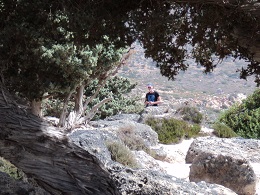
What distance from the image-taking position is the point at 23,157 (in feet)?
11.8

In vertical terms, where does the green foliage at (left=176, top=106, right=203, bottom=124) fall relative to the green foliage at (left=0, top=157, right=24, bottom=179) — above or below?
below

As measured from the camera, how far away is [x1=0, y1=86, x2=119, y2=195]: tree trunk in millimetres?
3533

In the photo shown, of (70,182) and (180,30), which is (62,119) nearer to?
(180,30)

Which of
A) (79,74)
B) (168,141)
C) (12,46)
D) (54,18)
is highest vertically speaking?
(54,18)

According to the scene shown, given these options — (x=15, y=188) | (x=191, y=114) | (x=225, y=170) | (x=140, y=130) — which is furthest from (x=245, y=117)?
(x=15, y=188)

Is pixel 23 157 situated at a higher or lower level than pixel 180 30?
lower

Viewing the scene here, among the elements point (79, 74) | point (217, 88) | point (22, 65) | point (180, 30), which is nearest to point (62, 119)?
point (79, 74)

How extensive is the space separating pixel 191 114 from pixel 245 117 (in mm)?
2133

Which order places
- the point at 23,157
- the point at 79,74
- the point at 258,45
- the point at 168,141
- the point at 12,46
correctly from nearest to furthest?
the point at 23,157
the point at 258,45
the point at 12,46
the point at 79,74
the point at 168,141

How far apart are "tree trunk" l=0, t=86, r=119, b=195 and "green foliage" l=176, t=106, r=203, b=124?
13.8 m

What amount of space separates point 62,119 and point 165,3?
1164 cm

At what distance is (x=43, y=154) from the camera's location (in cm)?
363

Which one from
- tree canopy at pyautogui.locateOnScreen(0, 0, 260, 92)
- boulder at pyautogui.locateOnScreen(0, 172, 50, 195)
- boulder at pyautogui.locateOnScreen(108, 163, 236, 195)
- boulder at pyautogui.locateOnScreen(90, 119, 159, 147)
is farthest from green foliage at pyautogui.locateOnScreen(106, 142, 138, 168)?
boulder at pyautogui.locateOnScreen(0, 172, 50, 195)

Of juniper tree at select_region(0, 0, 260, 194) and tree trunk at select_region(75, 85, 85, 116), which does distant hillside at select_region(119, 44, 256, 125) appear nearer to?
tree trunk at select_region(75, 85, 85, 116)
